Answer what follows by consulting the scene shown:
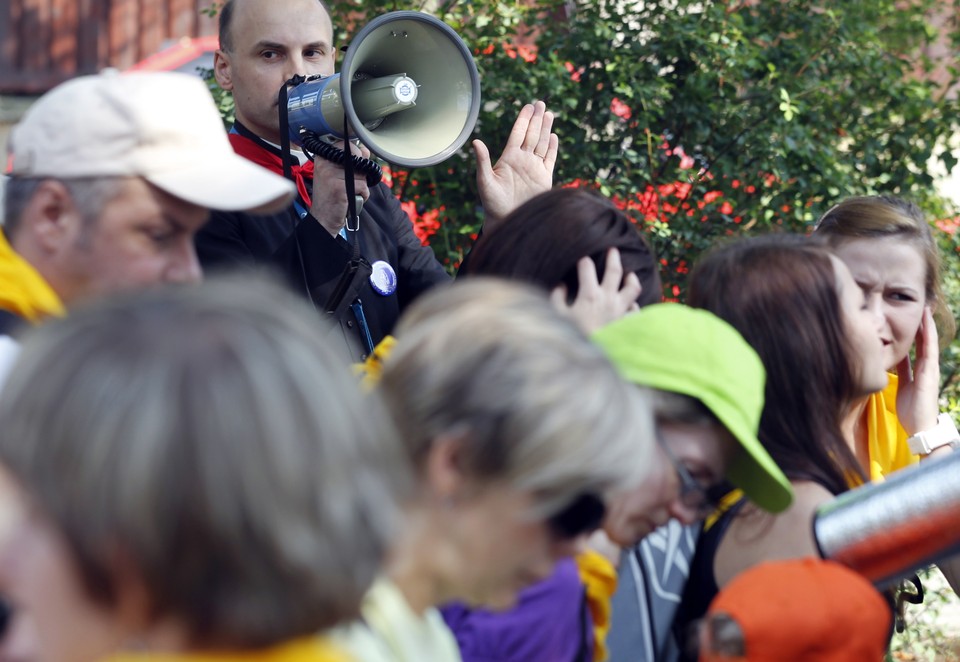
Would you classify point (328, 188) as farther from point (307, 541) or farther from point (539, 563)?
point (307, 541)

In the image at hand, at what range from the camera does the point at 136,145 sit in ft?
6.07

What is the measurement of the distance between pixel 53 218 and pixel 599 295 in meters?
0.82

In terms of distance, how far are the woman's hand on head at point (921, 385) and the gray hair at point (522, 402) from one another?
6.01 feet

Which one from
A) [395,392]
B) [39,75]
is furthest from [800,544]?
[39,75]

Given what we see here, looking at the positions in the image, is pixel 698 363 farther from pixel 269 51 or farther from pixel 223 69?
pixel 223 69

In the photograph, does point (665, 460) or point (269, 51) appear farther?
point (269, 51)

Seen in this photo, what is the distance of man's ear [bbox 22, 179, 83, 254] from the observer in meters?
1.84

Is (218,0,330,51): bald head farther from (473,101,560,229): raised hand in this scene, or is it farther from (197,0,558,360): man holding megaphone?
(473,101,560,229): raised hand

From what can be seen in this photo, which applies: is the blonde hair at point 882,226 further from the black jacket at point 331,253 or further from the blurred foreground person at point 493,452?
the blurred foreground person at point 493,452

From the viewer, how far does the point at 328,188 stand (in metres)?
2.83

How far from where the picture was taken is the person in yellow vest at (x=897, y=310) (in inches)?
116

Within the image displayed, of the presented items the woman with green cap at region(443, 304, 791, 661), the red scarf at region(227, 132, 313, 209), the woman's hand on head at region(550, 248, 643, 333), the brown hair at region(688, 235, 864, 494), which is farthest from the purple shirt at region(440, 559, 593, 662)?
the red scarf at region(227, 132, 313, 209)

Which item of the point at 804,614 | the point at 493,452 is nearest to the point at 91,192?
the point at 493,452

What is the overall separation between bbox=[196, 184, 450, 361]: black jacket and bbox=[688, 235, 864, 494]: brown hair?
37.3 inches
